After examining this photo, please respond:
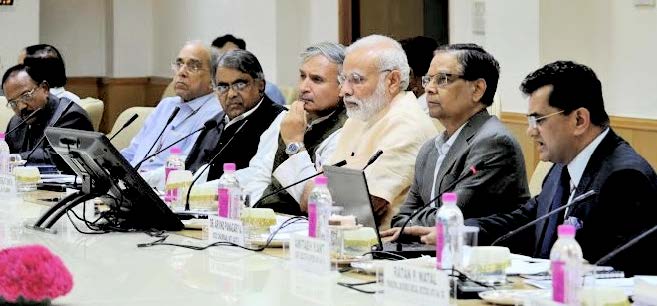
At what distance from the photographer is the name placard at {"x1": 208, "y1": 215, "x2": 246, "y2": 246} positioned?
3547 millimetres

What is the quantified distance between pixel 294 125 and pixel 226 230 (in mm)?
1184

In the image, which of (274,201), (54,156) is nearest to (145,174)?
(54,156)

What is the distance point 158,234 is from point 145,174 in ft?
6.18

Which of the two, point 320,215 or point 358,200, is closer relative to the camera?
point 320,215

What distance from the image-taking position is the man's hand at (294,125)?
4.71 m

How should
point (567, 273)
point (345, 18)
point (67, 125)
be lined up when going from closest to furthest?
point (567, 273) → point (67, 125) → point (345, 18)

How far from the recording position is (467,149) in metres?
3.94

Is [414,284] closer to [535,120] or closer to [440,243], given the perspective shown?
[440,243]

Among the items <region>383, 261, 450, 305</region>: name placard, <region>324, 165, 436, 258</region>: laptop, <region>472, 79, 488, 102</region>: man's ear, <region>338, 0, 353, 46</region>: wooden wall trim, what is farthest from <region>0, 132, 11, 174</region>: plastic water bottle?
<region>338, 0, 353, 46</region>: wooden wall trim

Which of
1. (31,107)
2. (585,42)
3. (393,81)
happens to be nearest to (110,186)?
(393,81)

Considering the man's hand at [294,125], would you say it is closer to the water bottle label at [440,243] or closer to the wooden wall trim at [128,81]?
the water bottle label at [440,243]

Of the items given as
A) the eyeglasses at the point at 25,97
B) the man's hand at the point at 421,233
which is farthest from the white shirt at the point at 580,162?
the eyeglasses at the point at 25,97

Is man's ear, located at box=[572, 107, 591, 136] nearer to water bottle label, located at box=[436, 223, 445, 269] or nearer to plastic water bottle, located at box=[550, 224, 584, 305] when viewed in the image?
water bottle label, located at box=[436, 223, 445, 269]

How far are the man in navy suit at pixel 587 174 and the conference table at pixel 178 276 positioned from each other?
0.61 m
